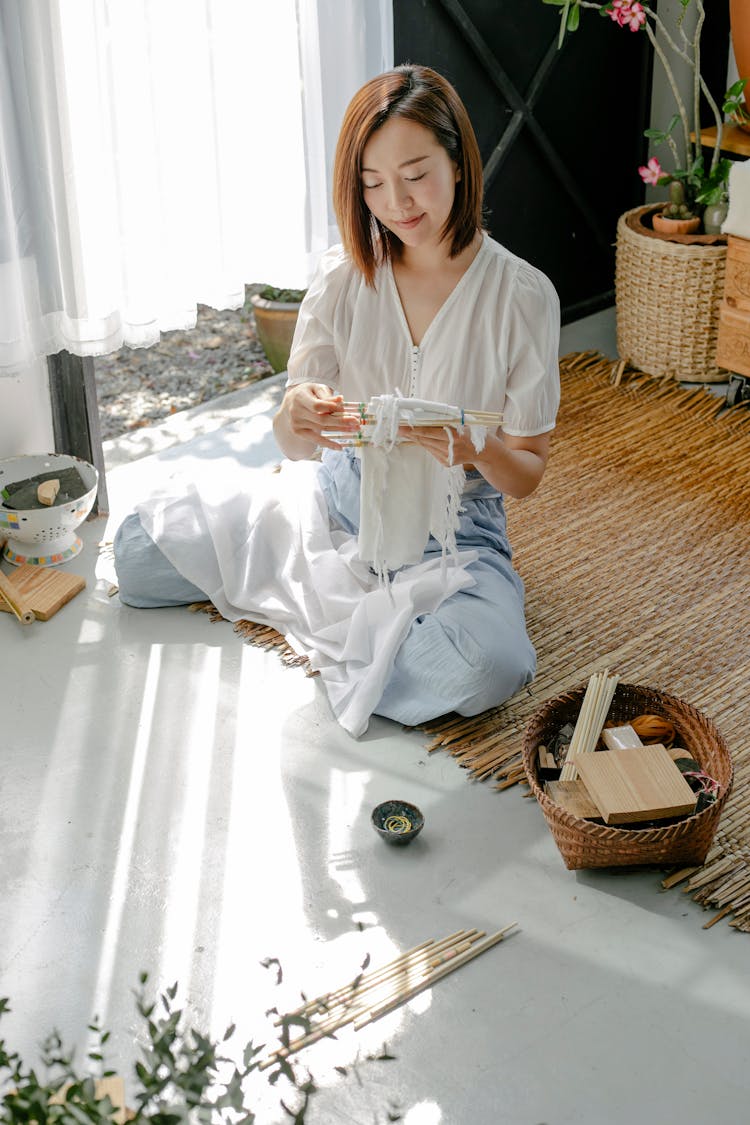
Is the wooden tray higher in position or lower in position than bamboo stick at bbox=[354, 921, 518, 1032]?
higher

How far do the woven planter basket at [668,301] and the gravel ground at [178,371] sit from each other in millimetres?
1298

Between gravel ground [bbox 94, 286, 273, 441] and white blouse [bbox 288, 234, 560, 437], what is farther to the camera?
gravel ground [bbox 94, 286, 273, 441]

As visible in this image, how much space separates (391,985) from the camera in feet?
6.84

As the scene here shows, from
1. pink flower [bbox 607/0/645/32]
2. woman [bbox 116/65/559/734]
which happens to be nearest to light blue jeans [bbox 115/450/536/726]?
woman [bbox 116/65/559/734]

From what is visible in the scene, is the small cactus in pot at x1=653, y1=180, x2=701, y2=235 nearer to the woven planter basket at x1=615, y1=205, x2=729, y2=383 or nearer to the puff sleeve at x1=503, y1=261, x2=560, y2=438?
the woven planter basket at x1=615, y1=205, x2=729, y2=383

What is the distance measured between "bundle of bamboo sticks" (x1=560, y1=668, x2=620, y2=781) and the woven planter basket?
6.16 feet

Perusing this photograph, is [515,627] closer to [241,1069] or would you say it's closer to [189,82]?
[241,1069]

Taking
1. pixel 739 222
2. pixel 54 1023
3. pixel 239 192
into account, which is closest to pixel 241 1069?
pixel 54 1023

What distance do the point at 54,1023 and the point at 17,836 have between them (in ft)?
1.53

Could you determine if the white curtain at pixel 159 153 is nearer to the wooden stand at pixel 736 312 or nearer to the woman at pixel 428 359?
the woman at pixel 428 359

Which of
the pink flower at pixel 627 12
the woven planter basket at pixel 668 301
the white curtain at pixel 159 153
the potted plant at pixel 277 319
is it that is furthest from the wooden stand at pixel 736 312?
the potted plant at pixel 277 319

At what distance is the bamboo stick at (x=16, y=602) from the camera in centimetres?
306

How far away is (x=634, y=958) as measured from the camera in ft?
7.02

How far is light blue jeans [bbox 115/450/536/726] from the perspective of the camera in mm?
2615
